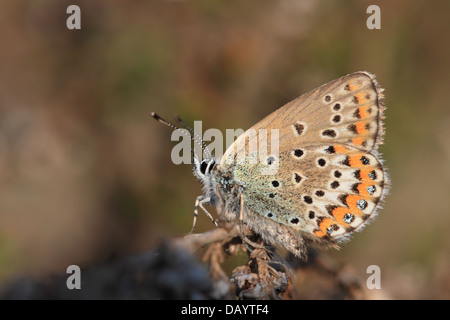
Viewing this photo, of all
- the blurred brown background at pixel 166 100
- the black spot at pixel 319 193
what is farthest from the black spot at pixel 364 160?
the blurred brown background at pixel 166 100

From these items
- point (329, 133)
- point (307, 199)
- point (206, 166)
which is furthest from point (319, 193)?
point (206, 166)

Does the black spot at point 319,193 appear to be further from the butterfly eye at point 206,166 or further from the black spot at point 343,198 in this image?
the butterfly eye at point 206,166

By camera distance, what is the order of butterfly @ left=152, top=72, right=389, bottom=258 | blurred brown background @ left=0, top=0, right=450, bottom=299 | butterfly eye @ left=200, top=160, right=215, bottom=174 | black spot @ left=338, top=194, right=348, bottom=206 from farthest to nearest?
blurred brown background @ left=0, top=0, right=450, bottom=299
butterfly eye @ left=200, top=160, right=215, bottom=174
black spot @ left=338, top=194, right=348, bottom=206
butterfly @ left=152, top=72, right=389, bottom=258

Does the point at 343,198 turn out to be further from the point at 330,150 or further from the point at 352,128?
the point at 352,128

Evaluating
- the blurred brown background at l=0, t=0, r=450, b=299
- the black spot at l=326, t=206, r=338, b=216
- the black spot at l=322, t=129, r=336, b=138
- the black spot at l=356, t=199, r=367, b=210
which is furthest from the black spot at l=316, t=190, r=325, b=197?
the blurred brown background at l=0, t=0, r=450, b=299

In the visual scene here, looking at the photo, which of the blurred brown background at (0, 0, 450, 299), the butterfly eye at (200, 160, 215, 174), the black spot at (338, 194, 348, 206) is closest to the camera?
the black spot at (338, 194, 348, 206)

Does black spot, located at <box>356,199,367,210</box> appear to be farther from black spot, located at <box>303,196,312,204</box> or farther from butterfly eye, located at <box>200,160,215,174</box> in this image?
butterfly eye, located at <box>200,160,215,174</box>

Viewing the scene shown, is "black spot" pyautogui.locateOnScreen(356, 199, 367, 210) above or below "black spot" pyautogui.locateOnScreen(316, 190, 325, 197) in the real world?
below
